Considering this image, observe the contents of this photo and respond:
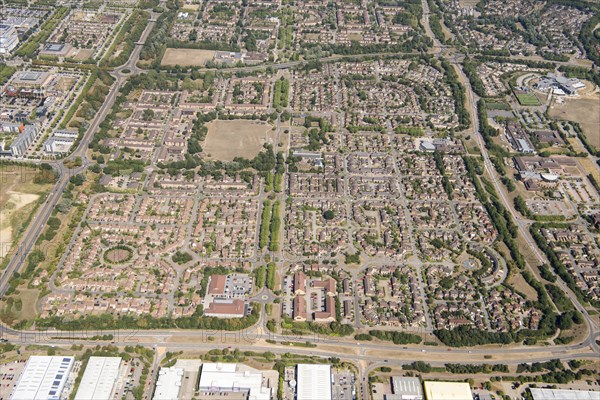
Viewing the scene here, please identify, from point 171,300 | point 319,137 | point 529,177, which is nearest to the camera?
point 171,300

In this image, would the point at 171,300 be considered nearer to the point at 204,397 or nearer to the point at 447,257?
the point at 204,397

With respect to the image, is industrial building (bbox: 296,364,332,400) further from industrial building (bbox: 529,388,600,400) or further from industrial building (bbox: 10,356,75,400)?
industrial building (bbox: 10,356,75,400)

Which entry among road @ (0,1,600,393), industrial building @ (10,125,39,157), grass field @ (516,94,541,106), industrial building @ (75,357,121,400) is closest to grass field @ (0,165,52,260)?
industrial building @ (10,125,39,157)

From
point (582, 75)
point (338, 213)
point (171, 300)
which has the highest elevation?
point (582, 75)

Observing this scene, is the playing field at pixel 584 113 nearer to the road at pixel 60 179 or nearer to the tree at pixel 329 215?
the tree at pixel 329 215

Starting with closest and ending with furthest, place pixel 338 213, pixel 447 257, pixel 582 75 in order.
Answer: pixel 447 257 → pixel 338 213 → pixel 582 75

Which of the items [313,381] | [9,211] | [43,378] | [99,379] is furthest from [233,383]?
[9,211]

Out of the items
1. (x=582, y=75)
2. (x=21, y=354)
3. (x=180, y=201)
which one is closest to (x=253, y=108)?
(x=180, y=201)

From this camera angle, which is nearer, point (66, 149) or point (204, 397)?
point (204, 397)
